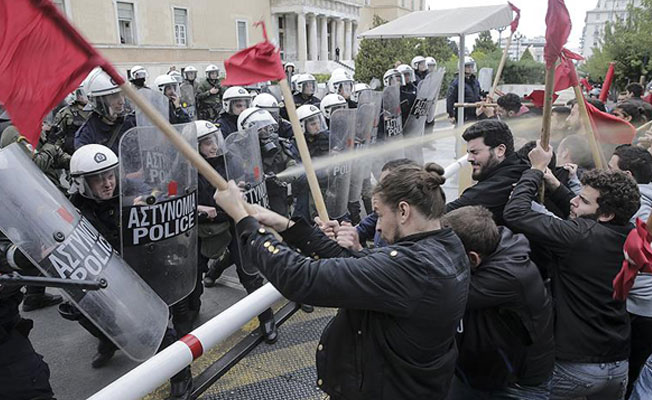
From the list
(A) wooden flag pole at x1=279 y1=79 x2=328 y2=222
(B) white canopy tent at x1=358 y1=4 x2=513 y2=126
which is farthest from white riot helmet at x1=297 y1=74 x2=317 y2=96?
(A) wooden flag pole at x1=279 y1=79 x2=328 y2=222

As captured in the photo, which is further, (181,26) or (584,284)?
(181,26)

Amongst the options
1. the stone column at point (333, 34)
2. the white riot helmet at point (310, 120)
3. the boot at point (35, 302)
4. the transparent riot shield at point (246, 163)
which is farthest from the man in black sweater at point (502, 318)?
the stone column at point (333, 34)

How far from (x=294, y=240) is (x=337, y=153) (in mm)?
3363

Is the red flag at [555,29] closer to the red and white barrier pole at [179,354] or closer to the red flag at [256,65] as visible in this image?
the red flag at [256,65]

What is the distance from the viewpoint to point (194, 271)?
3.55 metres

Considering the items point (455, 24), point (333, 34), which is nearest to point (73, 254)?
point (455, 24)

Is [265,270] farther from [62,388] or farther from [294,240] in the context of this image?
[62,388]

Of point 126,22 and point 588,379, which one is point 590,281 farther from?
point 126,22

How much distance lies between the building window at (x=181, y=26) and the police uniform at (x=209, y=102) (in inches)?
937

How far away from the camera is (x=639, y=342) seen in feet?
9.74

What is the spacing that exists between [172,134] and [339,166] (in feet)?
12.3

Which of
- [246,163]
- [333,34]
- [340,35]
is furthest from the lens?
[340,35]

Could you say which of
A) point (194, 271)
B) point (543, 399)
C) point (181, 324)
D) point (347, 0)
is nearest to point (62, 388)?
point (181, 324)

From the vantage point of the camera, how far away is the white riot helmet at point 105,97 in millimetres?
5074
